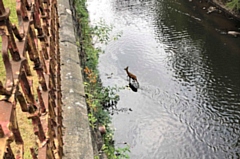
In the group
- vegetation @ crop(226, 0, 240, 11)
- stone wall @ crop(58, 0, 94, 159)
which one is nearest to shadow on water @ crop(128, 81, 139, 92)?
vegetation @ crop(226, 0, 240, 11)

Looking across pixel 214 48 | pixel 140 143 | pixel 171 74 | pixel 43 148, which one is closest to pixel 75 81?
pixel 43 148

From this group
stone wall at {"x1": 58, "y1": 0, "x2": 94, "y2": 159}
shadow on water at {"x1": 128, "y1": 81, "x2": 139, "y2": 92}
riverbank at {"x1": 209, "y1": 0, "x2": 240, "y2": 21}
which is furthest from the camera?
riverbank at {"x1": 209, "y1": 0, "x2": 240, "y2": 21}

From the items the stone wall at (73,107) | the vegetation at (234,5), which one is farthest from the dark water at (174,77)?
the stone wall at (73,107)

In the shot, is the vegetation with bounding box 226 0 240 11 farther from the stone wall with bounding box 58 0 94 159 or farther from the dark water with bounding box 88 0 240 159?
the stone wall with bounding box 58 0 94 159

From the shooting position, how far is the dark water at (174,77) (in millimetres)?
11203

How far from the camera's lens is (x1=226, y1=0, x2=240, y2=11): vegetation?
18.7 m

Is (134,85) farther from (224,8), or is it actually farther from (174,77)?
(224,8)

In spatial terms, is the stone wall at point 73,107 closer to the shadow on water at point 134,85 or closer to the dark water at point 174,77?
the dark water at point 174,77

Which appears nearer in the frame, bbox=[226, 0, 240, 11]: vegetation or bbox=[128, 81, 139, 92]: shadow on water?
bbox=[128, 81, 139, 92]: shadow on water

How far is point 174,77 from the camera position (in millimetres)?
14594

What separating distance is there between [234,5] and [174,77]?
7108 mm

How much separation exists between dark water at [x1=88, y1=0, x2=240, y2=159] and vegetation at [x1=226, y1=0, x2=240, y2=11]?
2.44 feet

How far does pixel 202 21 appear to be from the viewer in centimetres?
1969

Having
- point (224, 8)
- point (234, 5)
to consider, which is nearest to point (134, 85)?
point (234, 5)
